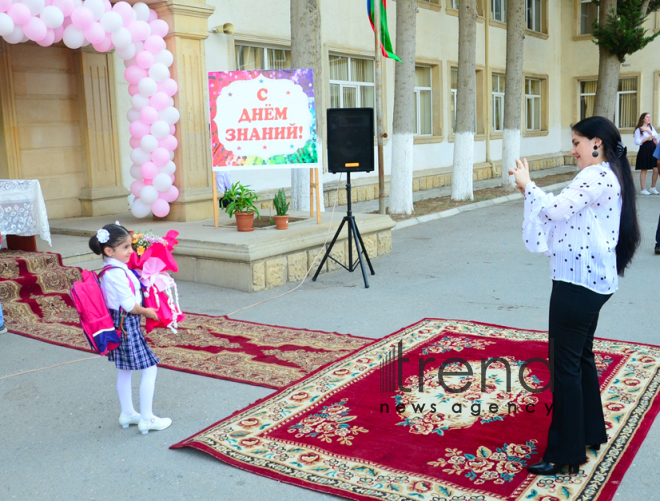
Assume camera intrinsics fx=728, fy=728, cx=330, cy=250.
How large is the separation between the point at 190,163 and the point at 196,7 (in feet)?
6.97

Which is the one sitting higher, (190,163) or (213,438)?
(190,163)

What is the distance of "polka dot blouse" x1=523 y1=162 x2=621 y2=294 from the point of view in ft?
10.8

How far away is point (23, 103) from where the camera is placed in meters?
10.2

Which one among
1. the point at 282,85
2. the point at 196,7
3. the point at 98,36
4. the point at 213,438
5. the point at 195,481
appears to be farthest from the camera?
the point at 196,7

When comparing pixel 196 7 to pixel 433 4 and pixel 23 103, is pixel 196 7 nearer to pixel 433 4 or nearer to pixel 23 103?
pixel 23 103

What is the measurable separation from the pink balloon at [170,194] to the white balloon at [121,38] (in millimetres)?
1904

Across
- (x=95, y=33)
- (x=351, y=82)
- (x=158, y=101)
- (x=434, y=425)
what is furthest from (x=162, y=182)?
(x=351, y=82)

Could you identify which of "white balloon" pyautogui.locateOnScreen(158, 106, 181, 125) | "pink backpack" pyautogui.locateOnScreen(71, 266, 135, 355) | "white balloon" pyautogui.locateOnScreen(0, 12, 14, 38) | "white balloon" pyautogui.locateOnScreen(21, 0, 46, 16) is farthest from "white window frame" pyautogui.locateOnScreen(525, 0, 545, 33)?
"pink backpack" pyautogui.locateOnScreen(71, 266, 135, 355)

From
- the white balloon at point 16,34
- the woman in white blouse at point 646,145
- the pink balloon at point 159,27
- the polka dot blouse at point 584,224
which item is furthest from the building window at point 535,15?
the polka dot blouse at point 584,224

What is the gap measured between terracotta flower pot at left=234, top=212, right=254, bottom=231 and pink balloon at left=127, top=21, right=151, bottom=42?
8.21 ft

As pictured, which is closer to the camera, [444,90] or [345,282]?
[345,282]

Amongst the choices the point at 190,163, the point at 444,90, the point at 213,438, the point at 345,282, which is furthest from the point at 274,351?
the point at 444,90

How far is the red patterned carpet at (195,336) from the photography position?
209 inches

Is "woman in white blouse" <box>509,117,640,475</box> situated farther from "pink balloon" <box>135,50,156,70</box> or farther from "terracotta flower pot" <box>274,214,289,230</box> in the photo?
"pink balloon" <box>135,50,156,70</box>
